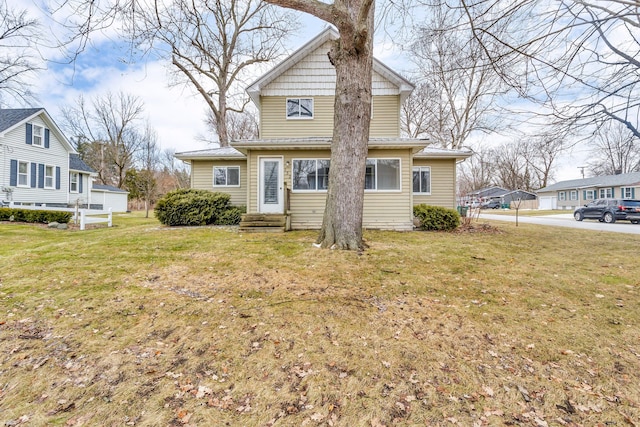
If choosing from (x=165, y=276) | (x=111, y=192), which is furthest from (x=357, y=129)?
(x=111, y=192)

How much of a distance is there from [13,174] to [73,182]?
5.93 meters

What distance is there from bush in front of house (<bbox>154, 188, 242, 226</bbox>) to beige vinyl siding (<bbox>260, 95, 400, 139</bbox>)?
136 inches

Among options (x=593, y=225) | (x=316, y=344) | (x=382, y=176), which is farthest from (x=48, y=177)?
(x=593, y=225)

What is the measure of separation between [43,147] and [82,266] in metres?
19.7

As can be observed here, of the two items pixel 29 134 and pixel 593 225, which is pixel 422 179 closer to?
pixel 593 225

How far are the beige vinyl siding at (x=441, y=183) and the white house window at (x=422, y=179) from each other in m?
0.18

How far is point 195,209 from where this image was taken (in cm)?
1160

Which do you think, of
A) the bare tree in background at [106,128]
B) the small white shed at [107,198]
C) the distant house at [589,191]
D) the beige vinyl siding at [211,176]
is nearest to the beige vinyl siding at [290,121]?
the beige vinyl siding at [211,176]

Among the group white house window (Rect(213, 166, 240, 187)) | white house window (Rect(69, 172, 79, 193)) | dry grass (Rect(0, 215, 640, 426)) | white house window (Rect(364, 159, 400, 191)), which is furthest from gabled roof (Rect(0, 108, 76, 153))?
white house window (Rect(364, 159, 400, 191))

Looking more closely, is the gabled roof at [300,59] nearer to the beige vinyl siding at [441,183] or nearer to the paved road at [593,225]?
the beige vinyl siding at [441,183]

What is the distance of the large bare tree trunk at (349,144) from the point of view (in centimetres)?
633

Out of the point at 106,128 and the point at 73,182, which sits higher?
the point at 106,128

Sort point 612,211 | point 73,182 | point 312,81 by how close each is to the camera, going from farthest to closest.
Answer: point 73,182 < point 612,211 < point 312,81

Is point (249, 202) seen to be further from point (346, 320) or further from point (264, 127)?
point (346, 320)
